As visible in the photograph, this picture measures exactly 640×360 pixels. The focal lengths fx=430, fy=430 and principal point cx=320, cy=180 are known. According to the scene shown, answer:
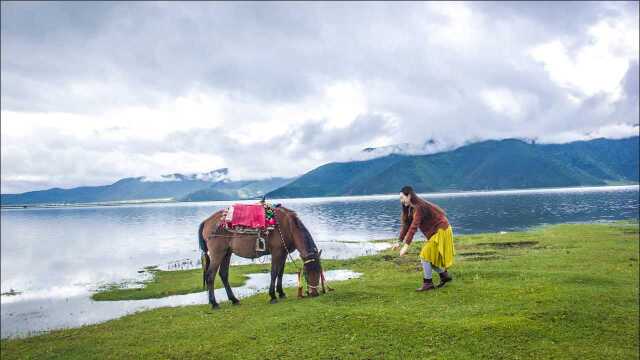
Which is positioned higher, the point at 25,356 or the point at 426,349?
the point at 426,349

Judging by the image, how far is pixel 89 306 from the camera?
104ft

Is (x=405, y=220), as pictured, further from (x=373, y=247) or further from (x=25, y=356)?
(x=373, y=247)

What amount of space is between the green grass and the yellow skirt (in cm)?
136

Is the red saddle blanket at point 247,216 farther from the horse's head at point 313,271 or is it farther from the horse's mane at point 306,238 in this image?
the horse's head at point 313,271

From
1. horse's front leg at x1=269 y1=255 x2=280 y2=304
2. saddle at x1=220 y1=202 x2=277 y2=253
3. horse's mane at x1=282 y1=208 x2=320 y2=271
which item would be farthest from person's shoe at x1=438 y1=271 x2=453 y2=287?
saddle at x1=220 y1=202 x2=277 y2=253

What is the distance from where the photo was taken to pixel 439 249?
17.0 meters

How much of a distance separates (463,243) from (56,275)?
154ft

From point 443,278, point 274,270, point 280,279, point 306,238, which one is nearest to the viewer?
point 306,238

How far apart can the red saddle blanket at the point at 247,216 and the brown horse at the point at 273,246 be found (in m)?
0.56

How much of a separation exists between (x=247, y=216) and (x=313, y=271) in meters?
3.72

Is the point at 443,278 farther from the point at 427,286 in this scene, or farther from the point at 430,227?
the point at 430,227

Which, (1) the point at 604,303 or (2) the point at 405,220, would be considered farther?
(2) the point at 405,220

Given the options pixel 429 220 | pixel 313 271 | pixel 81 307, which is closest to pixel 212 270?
pixel 313 271

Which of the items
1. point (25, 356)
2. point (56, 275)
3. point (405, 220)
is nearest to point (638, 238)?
point (405, 220)
